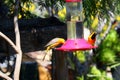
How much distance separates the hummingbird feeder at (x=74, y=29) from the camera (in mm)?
3447

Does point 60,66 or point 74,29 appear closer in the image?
point 74,29

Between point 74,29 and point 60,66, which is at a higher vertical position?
point 74,29

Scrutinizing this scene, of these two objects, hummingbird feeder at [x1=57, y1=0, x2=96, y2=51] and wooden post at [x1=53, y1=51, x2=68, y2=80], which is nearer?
hummingbird feeder at [x1=57, y1=0, x2=96, y2=51]

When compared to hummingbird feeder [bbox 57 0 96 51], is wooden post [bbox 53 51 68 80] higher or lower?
lower

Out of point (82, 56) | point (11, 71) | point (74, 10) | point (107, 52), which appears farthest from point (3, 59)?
point (74, 10)

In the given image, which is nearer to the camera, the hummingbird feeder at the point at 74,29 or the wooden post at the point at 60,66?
the hummingbird feeder at the point at 74,29

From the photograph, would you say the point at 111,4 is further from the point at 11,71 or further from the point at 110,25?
the point at 11,71

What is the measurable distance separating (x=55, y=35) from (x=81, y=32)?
3.76 metres

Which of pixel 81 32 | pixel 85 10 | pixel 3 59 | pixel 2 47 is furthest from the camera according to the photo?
pixel 2 47

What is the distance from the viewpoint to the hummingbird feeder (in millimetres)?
3447

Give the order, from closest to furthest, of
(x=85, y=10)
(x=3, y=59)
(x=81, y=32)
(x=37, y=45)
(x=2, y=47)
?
(x=81, y=32) < (x=85, y=10) < (x=3, y=59) < (x=2, y=47) < (x=37, y=45)

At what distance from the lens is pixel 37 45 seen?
755cm

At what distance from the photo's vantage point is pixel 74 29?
381 cm

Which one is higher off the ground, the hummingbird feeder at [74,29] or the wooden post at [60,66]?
the hummingbird feeder at [74,29]
